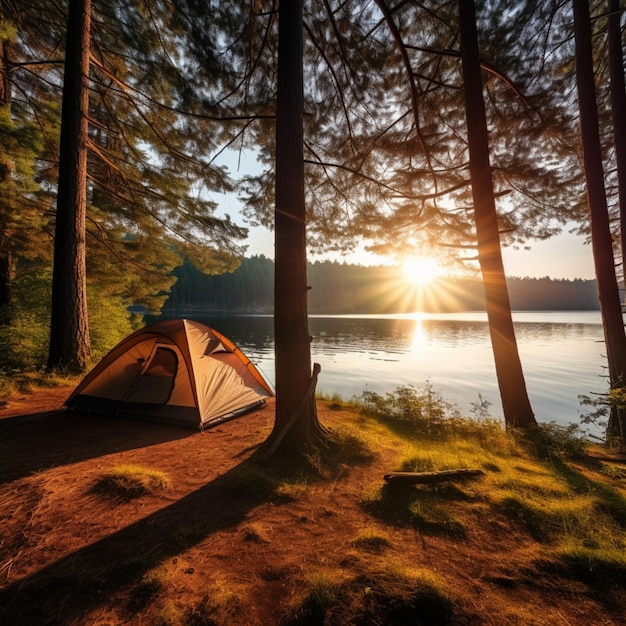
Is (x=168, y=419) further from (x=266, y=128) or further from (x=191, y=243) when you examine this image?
(x=191, y=243)

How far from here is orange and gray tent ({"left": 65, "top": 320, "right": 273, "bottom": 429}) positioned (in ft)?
16.4

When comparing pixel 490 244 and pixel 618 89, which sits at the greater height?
pixel 618 89

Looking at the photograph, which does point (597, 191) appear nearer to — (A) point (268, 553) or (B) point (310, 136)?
(B) point (310, 136)

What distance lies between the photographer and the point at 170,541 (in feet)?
7.42

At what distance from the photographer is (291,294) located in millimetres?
3779

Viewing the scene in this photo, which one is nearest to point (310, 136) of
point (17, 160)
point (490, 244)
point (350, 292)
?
point (490, 244)

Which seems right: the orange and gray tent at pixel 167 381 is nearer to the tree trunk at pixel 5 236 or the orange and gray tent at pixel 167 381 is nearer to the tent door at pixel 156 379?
the tent door at pixel 156 379

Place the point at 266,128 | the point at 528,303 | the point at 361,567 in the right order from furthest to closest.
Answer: the point at 528,303, the point at 266,128, the point at 361,567

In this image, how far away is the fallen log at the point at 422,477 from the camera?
119 inches

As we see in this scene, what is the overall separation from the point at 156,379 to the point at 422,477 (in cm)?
454

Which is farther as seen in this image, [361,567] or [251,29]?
[251,29]

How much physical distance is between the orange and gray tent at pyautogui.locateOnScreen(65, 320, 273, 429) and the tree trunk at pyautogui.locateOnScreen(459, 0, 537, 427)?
198 inches

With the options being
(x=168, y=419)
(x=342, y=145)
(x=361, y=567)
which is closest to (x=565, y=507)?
(x=361, y=567)

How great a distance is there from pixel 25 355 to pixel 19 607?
8.07 metres
